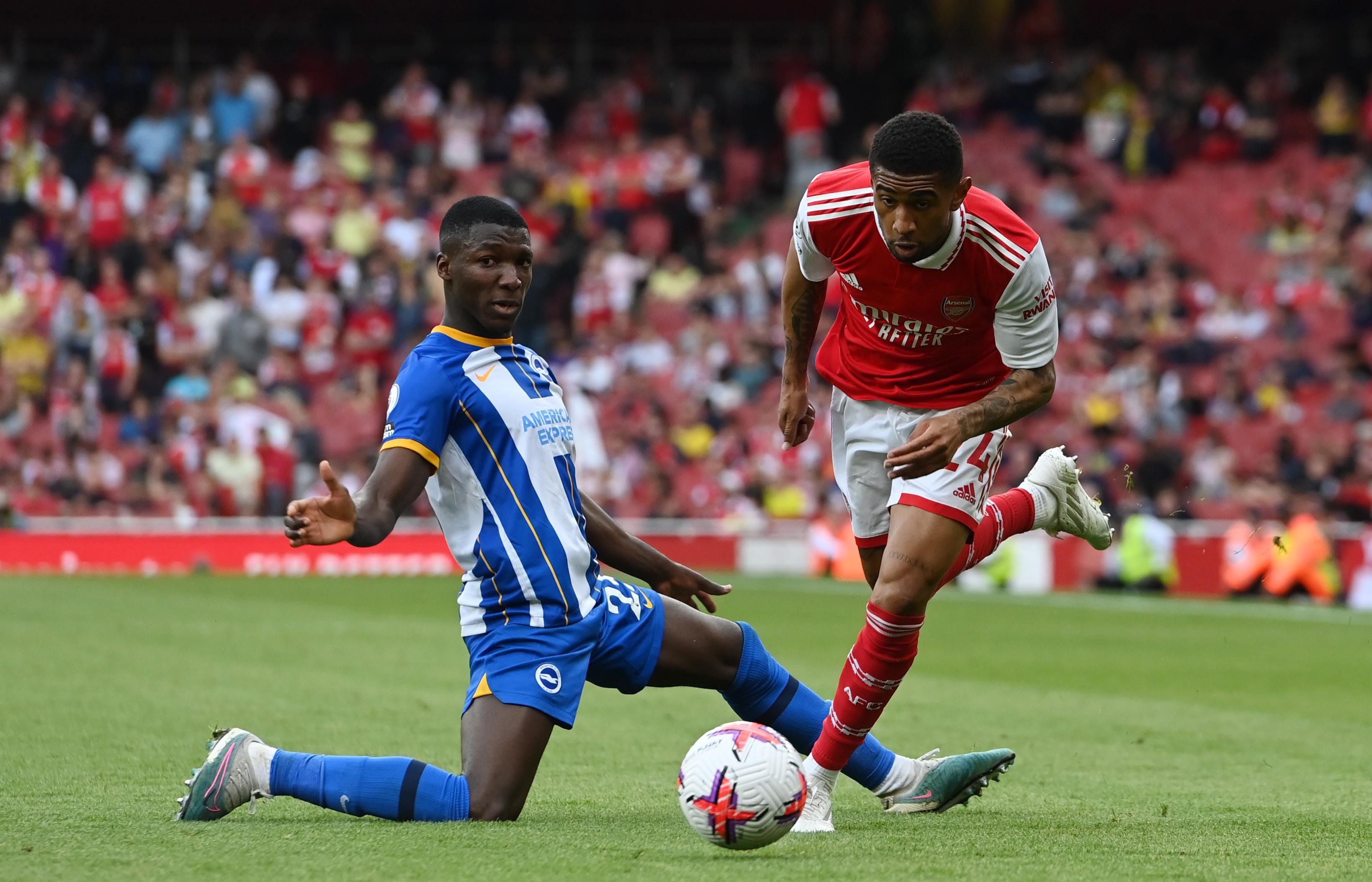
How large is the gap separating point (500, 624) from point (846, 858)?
1.34 m

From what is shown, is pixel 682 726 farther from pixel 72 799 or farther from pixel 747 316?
pixel 747 316

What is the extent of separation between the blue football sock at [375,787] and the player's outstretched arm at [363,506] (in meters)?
0.79

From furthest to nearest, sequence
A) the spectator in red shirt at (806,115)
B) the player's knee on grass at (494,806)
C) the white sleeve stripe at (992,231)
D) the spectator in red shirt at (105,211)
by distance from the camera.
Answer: the spectator in red shirt at (806,115)
the spectator in red shirt at (105,211)
the white sleeve stripe at (992,231)
the player's knee on grass at (494,806)

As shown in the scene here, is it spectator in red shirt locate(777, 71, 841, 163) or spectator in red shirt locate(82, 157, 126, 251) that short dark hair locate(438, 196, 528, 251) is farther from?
spectator in red shirt locate(777, 71, 841, 163)

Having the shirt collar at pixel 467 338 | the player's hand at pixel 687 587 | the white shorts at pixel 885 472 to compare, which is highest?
the shirt collar at pixel 467 338

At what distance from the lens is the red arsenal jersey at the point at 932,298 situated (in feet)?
18.9

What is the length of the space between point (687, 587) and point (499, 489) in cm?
81

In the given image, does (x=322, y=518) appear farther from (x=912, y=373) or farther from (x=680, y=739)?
(x=680, y=739)

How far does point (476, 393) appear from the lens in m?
5.44

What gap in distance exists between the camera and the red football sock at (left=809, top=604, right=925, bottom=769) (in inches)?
222

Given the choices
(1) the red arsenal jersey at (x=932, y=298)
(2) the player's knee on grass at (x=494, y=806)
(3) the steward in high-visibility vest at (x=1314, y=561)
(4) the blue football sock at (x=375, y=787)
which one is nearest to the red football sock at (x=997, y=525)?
(1) the red arsenal jersey at (x=932, y=298)

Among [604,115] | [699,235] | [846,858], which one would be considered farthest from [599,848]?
[604,115]

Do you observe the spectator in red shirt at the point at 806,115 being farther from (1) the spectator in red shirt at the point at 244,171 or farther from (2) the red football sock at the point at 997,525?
(2) the red football sock at the point at 997,525

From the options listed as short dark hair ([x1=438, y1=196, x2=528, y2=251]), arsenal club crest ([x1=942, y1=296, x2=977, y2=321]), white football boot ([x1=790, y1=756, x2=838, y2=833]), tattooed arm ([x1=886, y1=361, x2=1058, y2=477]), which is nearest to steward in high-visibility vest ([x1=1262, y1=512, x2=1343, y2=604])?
tattooed arm ([x1=886, y1=361, x2=1058, y2=477])
